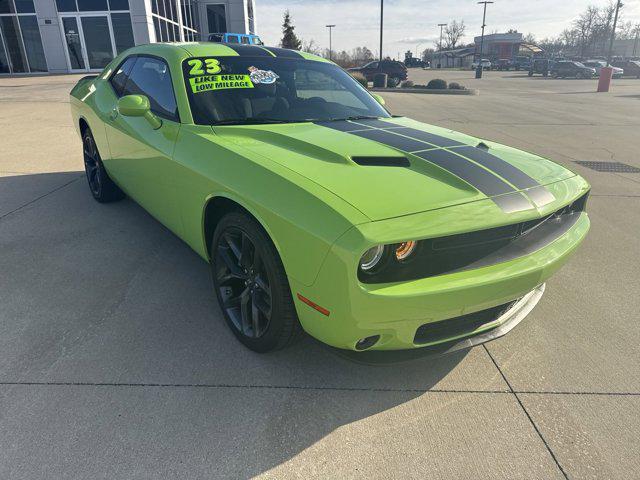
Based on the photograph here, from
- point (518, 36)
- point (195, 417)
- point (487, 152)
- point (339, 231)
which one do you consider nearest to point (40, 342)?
point (195, 417)

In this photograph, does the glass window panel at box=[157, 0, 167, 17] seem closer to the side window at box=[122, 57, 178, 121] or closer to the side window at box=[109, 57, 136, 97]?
the side window at box=[109, 57, 136, 97]

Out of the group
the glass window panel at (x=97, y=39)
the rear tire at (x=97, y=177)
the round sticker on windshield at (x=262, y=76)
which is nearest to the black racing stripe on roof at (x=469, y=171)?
the round sticker on windshield at (x=262, y=76)

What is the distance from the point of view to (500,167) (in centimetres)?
243

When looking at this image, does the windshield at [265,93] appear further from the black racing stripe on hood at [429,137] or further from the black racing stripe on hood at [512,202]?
the black racing stripe on hood at [512,202]

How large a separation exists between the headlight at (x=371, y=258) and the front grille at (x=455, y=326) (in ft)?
1.22

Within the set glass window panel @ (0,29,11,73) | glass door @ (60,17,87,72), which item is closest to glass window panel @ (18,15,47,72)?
glass window panel @ (0,29,11,73)

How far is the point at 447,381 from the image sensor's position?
2.33 m

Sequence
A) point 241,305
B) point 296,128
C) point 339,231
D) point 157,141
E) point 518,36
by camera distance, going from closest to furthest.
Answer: point 339,231, point 241,305, point 296,128, point 157,141, point 518,36

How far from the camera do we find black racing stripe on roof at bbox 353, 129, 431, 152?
102 inches

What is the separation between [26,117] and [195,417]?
1111 centimetres

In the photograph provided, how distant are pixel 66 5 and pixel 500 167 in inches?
1057

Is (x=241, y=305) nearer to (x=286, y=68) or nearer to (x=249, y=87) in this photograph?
(x=249, y=87)

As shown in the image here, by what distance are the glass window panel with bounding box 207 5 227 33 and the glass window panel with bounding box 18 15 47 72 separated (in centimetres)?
1345

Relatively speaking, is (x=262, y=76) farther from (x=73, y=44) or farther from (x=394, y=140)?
(x=73, y=44)
